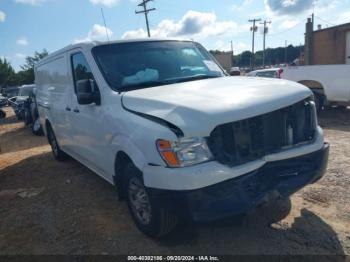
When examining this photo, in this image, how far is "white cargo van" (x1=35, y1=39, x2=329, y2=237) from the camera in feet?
9.73

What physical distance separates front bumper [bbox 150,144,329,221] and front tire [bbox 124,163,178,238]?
0.19 metres

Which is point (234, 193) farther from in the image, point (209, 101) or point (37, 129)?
point (37, 129)

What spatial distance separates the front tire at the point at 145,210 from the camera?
330 cm

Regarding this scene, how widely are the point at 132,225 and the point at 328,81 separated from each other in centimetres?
812

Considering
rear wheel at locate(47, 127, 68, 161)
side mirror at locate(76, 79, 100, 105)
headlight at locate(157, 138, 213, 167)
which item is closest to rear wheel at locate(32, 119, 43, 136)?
rear wheel at locate(47, 127, 68, 161)

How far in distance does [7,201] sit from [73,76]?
2104 mm

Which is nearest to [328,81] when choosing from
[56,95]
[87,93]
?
[56,95]

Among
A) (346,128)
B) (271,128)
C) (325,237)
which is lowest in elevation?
(346,128)

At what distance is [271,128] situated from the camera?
3287 millimetres

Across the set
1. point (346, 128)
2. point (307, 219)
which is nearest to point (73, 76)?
point (307, 219)

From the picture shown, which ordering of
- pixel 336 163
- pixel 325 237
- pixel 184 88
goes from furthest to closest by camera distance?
pixel 336 163 → pixel 184 88 → pixel 325 237

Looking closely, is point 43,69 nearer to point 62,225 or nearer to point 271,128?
point 62,225

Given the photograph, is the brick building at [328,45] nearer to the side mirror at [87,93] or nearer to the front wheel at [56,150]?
the front wheel at [56,150]

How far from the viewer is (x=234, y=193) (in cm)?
296
